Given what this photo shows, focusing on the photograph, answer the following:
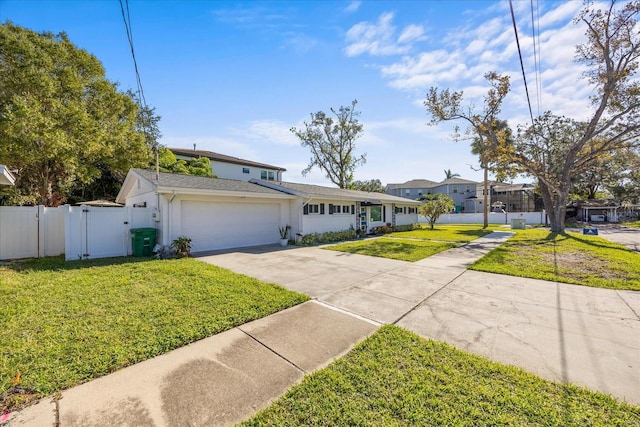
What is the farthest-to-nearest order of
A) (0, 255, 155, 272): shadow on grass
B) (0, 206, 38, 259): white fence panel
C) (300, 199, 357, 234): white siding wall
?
(300, 199, 357, 234): white siding wall
(0, 206, 38, 259): white fence panel
(0, 255, 155, 272): shadow on grass

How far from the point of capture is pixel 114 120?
16750mm

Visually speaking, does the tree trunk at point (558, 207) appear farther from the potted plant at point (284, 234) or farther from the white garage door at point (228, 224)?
the white garage door at point (228, 224)

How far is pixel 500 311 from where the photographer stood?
4.42 metres

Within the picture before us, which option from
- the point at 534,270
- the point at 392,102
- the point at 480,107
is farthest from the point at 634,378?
the point at 480,107

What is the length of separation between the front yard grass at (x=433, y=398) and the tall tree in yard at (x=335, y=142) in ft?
95.6

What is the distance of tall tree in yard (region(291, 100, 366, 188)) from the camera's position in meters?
29.6

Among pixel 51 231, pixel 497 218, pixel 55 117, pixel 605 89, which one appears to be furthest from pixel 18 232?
pixel 497 218

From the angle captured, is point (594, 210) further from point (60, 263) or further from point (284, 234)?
point (60, 263)

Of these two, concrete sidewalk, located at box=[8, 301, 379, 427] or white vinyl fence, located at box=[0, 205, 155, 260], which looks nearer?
concrete sidewalk, located at box=[8, 301, 379, 427]

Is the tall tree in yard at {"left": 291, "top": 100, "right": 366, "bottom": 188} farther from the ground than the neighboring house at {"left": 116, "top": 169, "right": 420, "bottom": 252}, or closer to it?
farther from the ground

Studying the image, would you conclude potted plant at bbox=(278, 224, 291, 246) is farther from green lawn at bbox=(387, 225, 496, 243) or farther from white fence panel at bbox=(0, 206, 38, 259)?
white fence panel at bbox=(0, 206, 38, 259)

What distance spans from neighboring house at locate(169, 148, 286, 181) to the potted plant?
48.7ft

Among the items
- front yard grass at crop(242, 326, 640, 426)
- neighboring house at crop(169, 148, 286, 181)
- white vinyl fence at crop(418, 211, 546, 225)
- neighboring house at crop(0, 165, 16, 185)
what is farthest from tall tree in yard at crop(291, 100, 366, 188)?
front yard grass at crop(242, 326, 640, 426)

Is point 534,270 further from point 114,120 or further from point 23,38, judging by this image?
point 23,38
